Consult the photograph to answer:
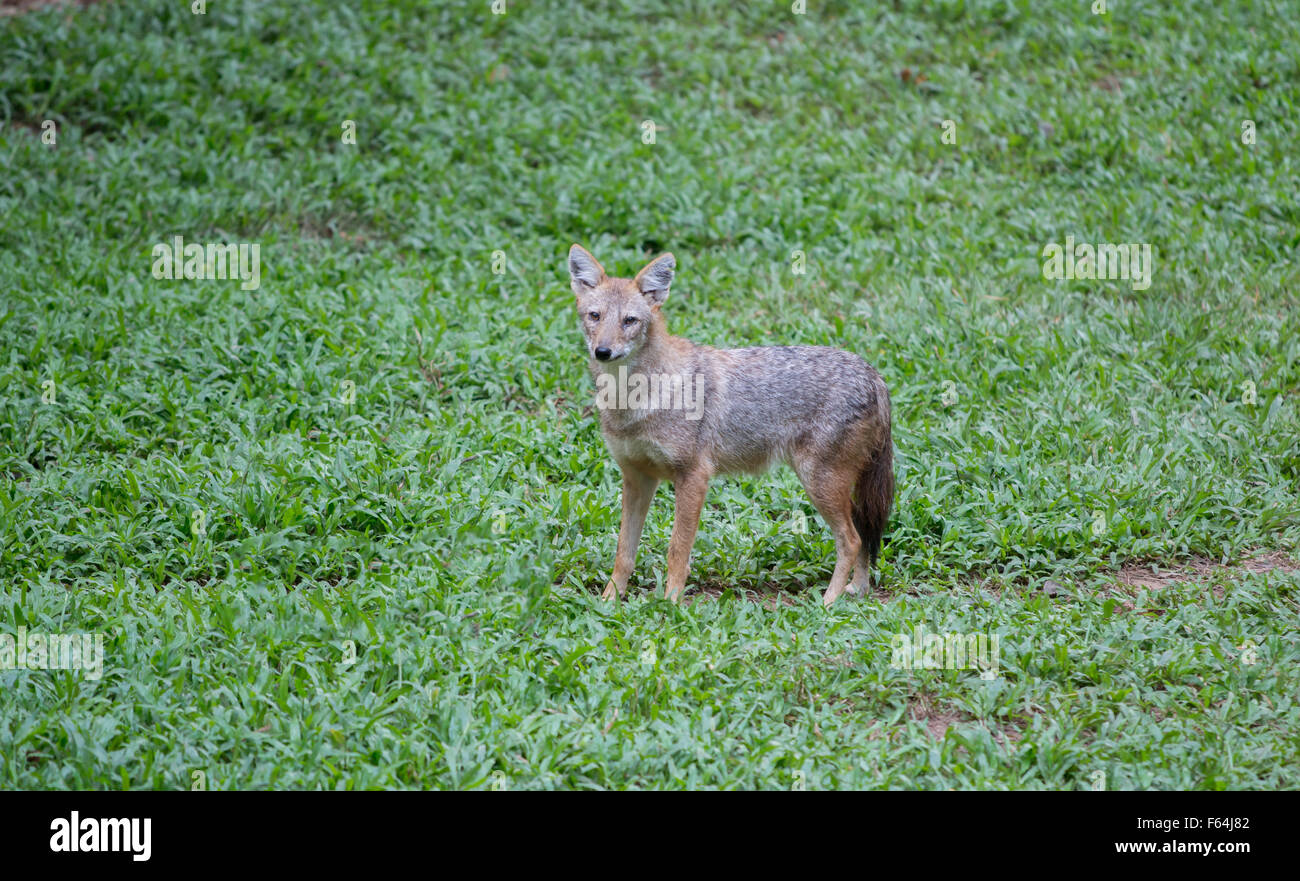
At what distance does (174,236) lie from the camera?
10617 mm

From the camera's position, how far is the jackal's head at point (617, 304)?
6.60 meters

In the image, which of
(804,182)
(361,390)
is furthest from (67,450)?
(804,182)

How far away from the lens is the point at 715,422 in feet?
22.5

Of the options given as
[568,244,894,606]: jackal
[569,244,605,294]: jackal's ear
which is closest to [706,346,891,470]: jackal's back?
[568,244,894,606]: jackal

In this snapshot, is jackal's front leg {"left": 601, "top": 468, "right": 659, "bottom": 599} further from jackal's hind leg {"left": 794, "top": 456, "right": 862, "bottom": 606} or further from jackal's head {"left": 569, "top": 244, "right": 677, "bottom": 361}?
jackal's hind leg {"left": 794, "top": 456, "right": 862, "bottom": 606}

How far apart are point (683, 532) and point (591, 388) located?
2.67 metres

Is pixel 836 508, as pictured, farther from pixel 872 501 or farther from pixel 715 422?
pixel 715 422

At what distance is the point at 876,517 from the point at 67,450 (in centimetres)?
533

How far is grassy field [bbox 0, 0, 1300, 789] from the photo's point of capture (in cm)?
548

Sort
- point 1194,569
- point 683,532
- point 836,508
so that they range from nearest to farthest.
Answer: point 683,532, point 836,508, point 1194,569

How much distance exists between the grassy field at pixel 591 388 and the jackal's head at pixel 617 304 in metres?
1.26

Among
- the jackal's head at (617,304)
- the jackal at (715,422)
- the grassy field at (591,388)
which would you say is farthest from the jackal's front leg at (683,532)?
Answer: the jackal's head at (617,304)

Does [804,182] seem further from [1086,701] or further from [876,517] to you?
[1086,701]

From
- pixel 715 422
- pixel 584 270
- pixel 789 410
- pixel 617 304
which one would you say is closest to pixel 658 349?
pixel 617 304
